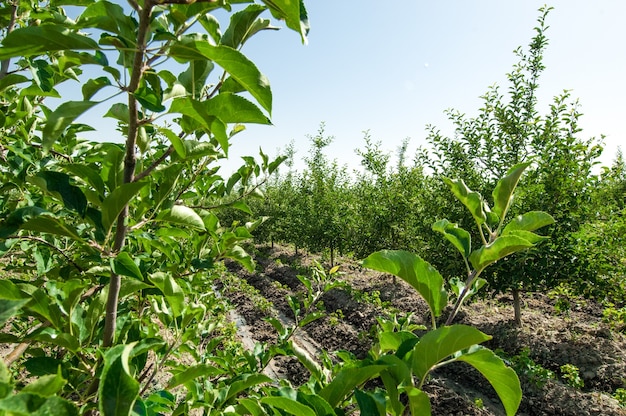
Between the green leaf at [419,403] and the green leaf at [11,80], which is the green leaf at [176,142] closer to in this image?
the green leaf at [11,80]

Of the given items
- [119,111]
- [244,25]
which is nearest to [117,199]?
[119,111]

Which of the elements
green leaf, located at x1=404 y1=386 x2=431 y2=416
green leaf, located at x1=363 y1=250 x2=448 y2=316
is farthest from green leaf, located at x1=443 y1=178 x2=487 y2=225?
green leaf, located at x1=404 y1=386 x2=431 y2=416

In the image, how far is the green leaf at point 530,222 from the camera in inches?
34.8

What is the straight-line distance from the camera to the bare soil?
4.41 meters

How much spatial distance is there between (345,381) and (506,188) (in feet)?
2.01

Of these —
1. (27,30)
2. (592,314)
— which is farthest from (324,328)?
(27,30)

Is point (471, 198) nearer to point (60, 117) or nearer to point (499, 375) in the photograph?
point (499, 375)

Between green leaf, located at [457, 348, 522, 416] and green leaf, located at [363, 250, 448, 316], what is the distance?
143 millimetres

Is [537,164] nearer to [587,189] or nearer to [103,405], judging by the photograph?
[587,189]

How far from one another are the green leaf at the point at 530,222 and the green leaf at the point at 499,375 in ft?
1.05

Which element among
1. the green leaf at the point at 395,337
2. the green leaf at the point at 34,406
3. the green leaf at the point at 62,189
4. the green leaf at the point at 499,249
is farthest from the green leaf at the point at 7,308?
the green leaf at the point at 499,249

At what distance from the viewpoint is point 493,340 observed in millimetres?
5992

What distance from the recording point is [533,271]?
550cm

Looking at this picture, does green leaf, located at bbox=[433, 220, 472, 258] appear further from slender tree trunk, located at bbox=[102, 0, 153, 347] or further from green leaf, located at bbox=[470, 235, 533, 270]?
slender tree trunk, located at bbox=[102, 0, 153, 347]
